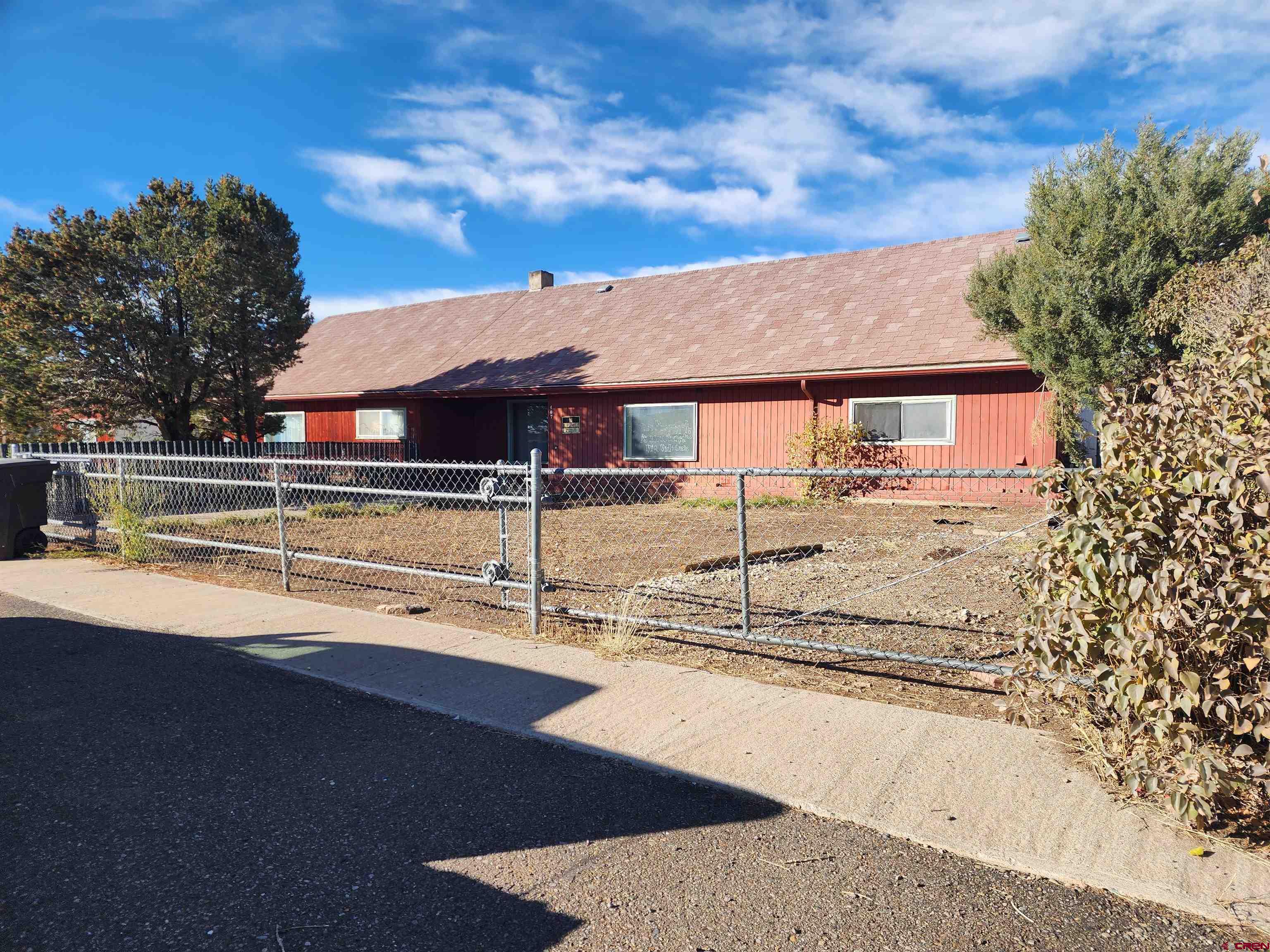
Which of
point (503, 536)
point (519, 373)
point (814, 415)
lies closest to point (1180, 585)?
point (503, 536)

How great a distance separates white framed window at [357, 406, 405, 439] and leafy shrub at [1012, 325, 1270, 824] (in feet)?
62.1

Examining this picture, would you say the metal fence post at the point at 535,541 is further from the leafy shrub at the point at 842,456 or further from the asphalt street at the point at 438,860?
the leafy shrub at the point at 842,456

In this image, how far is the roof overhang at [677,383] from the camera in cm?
1395

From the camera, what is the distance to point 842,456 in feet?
50.5

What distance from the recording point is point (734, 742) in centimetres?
412

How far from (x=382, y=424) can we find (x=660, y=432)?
8.03 meters

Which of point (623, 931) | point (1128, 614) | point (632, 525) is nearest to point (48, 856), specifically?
point (623, 931)

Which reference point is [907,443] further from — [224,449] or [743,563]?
[224,449]

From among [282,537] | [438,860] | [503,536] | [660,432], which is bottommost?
[438,860]

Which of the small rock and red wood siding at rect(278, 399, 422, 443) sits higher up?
red wood siding at rect(278, 399, 422, 443)

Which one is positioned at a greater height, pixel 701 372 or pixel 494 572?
pixel 701 372

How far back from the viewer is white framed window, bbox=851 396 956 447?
14703 millimetres

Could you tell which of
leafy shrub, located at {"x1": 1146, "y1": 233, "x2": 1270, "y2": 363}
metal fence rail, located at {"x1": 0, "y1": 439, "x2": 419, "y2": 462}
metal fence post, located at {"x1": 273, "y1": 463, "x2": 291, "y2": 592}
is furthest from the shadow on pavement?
metal fence rail, located at {"x1": 0, "y1": 439, "x2": 419, "y2": 462}

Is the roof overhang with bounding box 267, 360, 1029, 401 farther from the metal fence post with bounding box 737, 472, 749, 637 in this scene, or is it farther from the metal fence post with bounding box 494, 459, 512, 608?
the metal fence post with bounding box 737, 472, 749, 637
